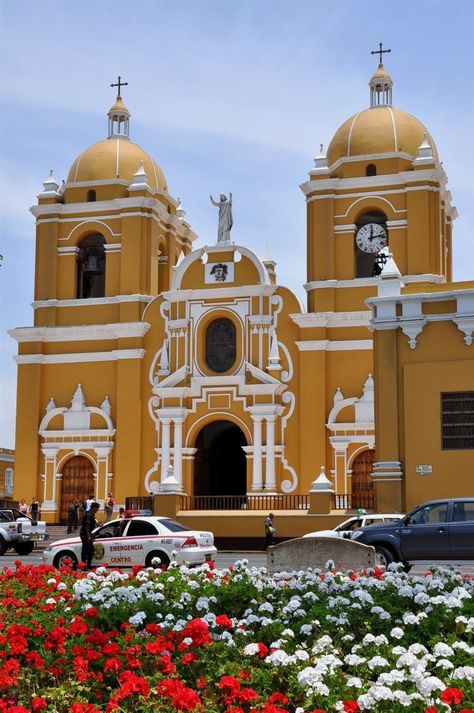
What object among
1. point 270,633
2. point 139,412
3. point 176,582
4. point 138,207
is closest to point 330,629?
point 270,633

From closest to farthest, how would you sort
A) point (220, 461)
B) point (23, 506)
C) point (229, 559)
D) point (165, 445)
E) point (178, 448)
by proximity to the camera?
point (229, 559), point (23, 506), point (178, 448), point (165, 445), point (220, 461)

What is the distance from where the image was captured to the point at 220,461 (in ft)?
129

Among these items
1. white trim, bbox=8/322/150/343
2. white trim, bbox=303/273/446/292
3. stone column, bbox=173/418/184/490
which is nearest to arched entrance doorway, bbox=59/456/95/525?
stone column, bbox=173/418/184/490

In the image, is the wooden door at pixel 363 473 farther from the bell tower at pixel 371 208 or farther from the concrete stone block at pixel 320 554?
the concrete stone block at pixel 320 554

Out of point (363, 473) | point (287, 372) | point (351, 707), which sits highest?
point (287, 372)

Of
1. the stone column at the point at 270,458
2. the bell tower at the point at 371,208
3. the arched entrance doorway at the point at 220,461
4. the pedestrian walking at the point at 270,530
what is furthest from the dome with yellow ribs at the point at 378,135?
the pedestrian walking at the point at 270,530

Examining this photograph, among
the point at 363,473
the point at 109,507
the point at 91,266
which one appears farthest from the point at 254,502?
the point at 91,266

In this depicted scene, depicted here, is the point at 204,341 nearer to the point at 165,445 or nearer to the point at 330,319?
the point at 165,445

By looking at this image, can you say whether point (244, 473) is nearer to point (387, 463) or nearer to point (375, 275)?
point (375, 275)

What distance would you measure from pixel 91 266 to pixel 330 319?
992 cm

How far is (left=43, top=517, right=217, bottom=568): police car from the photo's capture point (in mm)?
20188

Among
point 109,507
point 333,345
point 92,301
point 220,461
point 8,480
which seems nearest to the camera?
point 109,507

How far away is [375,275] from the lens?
3653 centimetres

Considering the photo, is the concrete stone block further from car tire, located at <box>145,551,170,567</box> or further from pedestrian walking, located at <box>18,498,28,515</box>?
pedestrian walking, located at <box>18,498,28,515</box>
